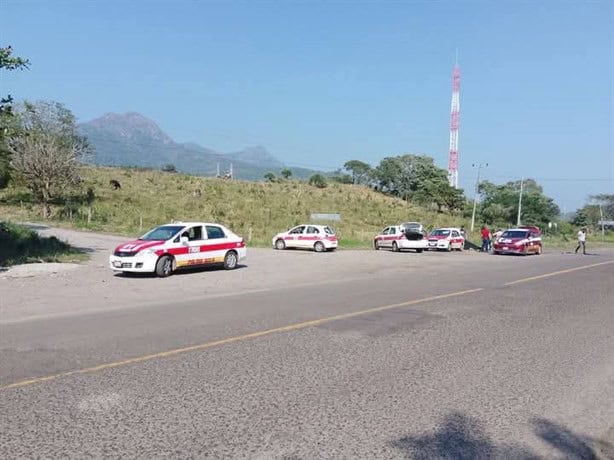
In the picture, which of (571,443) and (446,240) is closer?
(571,443)

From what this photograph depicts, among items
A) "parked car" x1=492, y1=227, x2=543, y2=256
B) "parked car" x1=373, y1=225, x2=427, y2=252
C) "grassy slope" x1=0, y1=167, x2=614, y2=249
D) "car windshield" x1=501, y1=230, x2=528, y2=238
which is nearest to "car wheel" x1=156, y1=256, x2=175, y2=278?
"grassy slope" x1=0, y1=167, x2=614, y2=249

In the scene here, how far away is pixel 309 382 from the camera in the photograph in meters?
6.03

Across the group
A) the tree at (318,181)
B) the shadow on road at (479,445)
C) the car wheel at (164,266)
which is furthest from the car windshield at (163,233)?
the tree at (318,181)

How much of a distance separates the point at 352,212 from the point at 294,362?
194ft

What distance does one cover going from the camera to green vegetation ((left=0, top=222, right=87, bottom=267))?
1873cm

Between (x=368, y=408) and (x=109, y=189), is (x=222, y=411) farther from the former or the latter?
(x=109, y=189)

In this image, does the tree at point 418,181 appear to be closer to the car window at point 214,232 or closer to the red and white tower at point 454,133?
the red and white tower at point 454,133

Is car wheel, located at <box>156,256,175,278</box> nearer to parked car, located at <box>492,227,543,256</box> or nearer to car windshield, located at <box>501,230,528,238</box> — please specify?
parked car, located at <box>492,227,543,256</box>

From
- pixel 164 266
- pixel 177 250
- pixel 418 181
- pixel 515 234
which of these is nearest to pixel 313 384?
pixel 164 266

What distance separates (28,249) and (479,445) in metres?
18.9

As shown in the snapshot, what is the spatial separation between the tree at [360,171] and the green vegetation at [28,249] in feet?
369

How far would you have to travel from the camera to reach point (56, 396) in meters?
5.40

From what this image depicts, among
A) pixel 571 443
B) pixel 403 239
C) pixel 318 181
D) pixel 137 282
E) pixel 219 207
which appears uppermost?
pixel 318 181

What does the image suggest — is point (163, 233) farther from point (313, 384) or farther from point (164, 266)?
point (313, 384)
